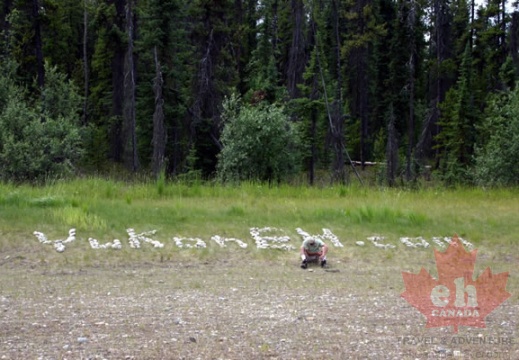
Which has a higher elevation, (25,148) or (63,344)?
(25,148)

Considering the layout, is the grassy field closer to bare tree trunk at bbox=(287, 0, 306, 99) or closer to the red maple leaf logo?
the red maple leaf logo

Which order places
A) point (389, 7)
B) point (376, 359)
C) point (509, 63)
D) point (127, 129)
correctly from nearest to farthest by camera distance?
point (376, 359), point (127, 129), point (509, 63), point (389, 7)

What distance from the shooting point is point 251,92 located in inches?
1260

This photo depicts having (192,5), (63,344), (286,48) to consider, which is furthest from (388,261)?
(286,48)

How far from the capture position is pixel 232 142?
1958 centimetres

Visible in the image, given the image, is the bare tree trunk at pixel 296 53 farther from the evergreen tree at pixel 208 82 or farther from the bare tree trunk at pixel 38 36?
the bare tree trunk at pixel 38 36

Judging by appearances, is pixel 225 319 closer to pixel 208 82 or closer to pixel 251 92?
pixel 208 82

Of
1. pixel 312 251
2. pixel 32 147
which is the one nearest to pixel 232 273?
pixel 312 251

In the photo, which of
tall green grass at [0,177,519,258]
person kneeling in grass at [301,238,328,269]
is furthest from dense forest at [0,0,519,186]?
person kneeling in grass at [301,238,328,269]

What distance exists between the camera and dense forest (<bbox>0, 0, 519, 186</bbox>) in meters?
20.3

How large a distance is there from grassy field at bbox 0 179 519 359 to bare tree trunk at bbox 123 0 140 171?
15.7 meters

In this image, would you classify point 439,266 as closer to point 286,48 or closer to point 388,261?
point 388,261

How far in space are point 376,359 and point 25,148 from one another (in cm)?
1593

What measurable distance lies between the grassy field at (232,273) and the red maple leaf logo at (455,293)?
0.45ft
